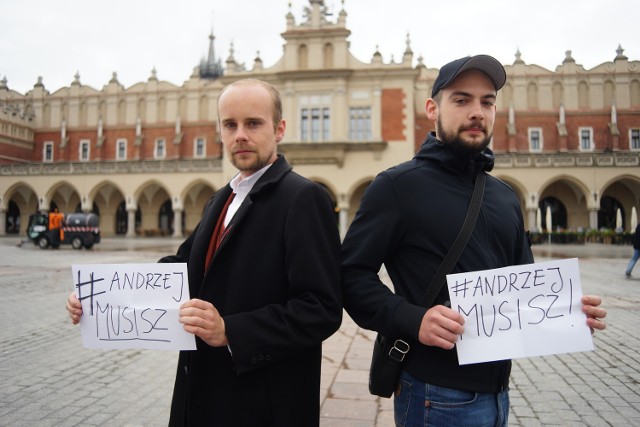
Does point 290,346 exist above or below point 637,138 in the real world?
below

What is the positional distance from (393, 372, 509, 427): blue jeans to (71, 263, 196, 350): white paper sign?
0.81 metres

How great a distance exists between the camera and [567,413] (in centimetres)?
346

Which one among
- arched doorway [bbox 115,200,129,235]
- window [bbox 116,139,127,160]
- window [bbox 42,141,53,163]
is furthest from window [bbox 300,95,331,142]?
window [bbox 42,141,53,163]

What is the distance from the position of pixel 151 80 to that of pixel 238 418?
37.3 m

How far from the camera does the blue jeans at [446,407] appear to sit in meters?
1.57

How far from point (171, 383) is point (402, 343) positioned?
3.23 metres

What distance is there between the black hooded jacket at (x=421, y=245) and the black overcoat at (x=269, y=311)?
0.12 metres

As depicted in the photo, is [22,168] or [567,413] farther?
[22,168]

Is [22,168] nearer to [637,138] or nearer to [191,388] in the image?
[191,388]

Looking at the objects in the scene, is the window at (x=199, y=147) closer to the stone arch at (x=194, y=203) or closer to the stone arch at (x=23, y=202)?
the stone arch at (x=194, y=203)

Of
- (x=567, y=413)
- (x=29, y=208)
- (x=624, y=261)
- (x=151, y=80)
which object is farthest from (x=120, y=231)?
(x=567, y=413)

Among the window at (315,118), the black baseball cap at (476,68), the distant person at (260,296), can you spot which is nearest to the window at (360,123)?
the window at (315,118)

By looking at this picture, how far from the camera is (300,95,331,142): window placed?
26.6 meters

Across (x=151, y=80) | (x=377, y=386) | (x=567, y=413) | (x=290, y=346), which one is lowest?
(x=567, y=413)
